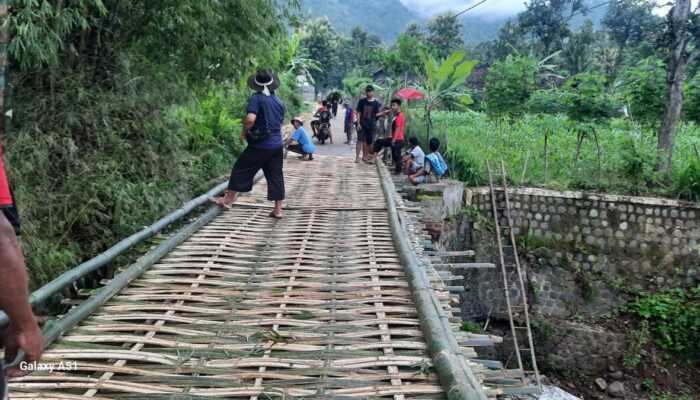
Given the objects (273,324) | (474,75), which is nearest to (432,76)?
(273,324)

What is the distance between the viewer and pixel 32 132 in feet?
15.7

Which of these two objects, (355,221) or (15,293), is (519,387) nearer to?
(15,293)

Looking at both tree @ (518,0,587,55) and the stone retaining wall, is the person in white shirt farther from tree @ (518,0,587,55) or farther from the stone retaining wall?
tree @ (518,0,587,55)

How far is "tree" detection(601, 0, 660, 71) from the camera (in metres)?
→ 29.6

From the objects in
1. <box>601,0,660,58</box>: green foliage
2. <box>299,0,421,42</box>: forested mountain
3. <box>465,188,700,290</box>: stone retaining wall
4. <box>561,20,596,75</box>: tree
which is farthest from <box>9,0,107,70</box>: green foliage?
<box>299,0,421,42</box>: forested mountain

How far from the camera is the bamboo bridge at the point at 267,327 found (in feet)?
7.05

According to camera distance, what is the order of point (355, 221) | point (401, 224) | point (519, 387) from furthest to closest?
point (355, 221) < point (401, 224) < point (519, 387)

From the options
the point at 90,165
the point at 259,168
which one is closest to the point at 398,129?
the point at 259,168

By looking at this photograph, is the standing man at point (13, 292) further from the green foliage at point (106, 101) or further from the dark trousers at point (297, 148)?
the dark trousers at point (297, 148)

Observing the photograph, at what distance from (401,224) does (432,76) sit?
6.54 m

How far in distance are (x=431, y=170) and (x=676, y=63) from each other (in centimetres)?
462

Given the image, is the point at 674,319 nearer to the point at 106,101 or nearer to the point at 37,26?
the point at 106,101

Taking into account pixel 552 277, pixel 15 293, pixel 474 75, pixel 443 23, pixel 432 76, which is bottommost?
pixel 552 277

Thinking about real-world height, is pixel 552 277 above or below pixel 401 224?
below
